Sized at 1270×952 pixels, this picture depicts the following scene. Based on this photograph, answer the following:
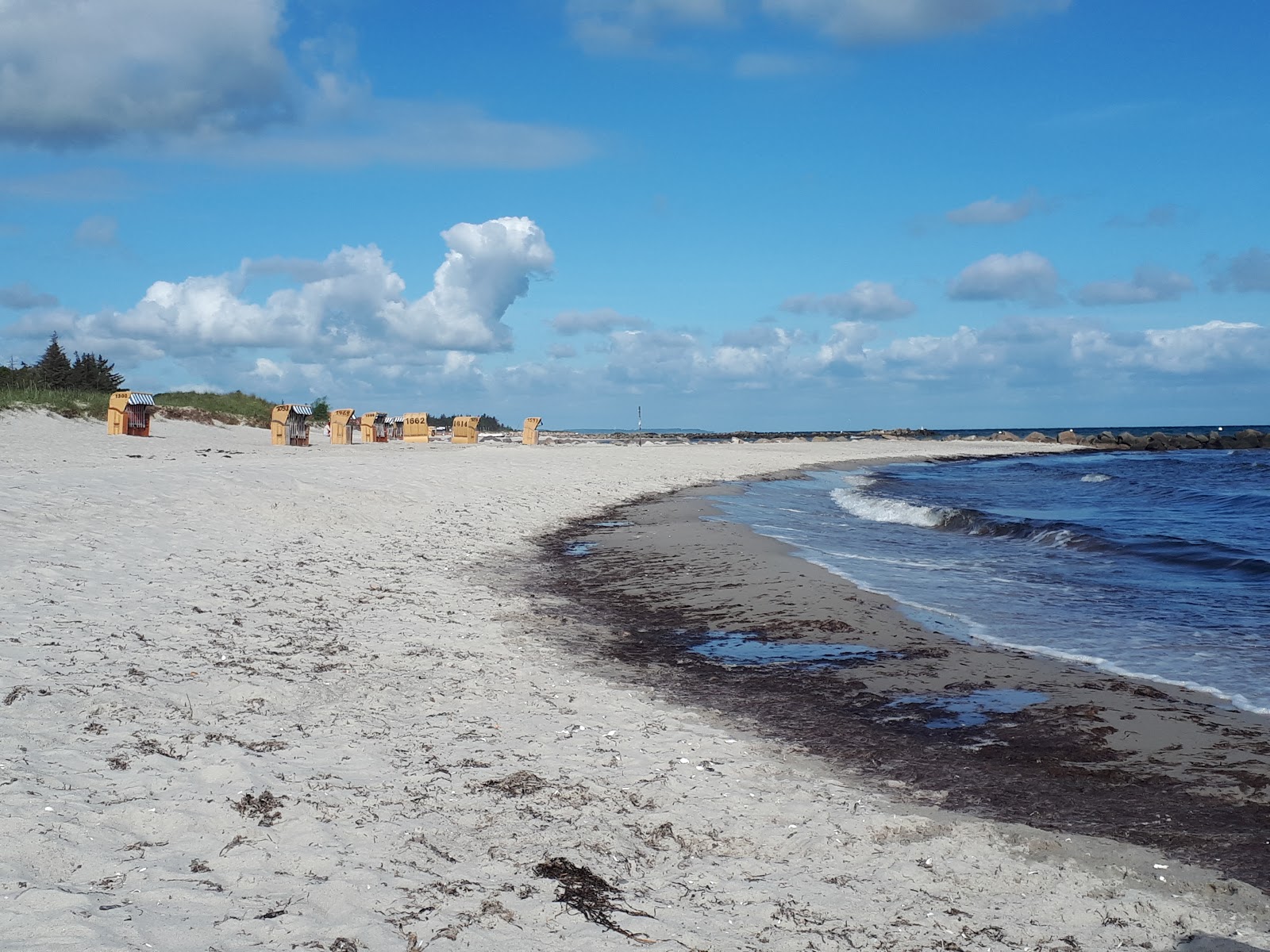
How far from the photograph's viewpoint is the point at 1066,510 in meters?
24.1

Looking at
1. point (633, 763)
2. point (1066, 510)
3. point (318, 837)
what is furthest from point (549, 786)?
point (1066, 510)

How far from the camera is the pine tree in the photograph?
133 feet

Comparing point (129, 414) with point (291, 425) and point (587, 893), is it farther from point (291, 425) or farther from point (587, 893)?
point (587, 893)

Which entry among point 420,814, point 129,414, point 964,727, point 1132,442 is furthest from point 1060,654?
point 1132,442

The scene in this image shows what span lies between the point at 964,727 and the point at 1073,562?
940 centimetres

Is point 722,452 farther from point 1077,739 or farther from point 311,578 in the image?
point 1077,739

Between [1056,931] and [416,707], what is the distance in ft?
13.5

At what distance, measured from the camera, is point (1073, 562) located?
14531 millimetres

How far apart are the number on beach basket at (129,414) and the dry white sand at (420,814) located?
72.9 ft

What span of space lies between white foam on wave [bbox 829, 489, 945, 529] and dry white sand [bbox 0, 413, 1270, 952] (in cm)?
1365

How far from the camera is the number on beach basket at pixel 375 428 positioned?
139ft

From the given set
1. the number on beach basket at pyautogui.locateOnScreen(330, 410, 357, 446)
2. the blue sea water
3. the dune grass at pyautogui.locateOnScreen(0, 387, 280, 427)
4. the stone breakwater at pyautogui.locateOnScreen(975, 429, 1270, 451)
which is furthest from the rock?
the dune grass at pyautogui.locateOnScreen(0, 387, 280, 427)

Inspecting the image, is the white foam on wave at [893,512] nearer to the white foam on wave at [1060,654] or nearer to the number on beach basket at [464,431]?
the white foam on wave at [1060,654]

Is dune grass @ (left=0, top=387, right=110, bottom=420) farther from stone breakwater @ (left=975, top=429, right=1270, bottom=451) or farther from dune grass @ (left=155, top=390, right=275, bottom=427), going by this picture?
stone breakwater @ (left=975, top=429, right=1270, bottom=451)
